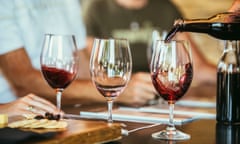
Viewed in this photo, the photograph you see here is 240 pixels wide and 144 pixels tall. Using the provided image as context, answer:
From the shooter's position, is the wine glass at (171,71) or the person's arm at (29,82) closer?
the wine glass at (171,71)

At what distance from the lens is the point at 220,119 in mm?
1256

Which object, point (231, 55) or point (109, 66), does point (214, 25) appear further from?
point (109, 66)

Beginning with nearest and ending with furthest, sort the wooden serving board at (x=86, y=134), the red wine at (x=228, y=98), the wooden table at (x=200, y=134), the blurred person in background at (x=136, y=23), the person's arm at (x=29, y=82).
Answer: the wooden serving board at (x=86, y=134) < the wooden table at (x=200, y=134) < the red wine at (x=228, y=98) < the person's arm at (x=29, y=82) < the blurred person in background at (x=136, y=23)

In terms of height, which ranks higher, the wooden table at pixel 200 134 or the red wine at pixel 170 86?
the red wine at pixel 170 86

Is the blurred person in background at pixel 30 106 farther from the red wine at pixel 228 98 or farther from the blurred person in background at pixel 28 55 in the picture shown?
the blurred person in background at pixel 28 55

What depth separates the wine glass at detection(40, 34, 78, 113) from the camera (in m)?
1.11

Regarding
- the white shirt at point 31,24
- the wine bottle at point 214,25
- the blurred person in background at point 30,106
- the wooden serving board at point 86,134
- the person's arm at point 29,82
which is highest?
the white shirt at point 31,24

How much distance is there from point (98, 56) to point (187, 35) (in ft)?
6.81

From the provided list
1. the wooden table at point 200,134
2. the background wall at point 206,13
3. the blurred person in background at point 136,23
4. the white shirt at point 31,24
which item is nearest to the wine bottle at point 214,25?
the wooden table at point 200,134

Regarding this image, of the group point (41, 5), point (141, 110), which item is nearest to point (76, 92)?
point (41, 5)

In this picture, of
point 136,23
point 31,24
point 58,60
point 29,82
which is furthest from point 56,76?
point 136,23

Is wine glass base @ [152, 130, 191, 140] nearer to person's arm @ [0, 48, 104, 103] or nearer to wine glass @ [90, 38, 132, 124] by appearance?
wine glass @ [90, 38, 132, 124]

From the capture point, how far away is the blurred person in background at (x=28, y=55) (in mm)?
2121

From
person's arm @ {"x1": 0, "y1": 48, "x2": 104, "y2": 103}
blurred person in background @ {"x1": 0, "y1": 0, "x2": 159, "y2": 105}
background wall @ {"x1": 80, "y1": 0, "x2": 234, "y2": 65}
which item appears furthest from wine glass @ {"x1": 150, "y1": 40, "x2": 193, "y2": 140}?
background wall @ {"x1": 80, "y1": 0, "x2": 234, "y2": 65}
